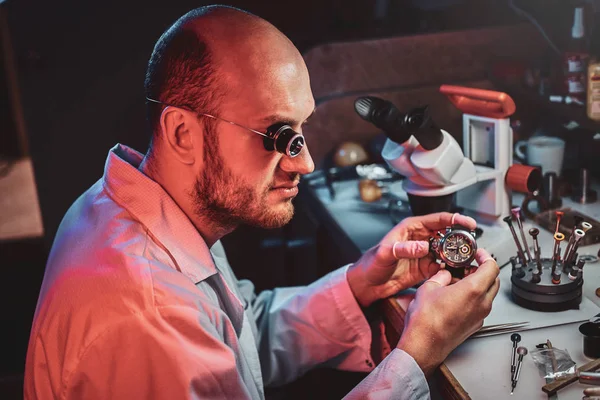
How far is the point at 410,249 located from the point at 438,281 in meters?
0.15

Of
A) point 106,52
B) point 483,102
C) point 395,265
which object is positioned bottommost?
point 395,265

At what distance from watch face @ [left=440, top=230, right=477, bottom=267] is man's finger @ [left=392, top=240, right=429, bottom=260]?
0.16 ft

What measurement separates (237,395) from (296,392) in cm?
139

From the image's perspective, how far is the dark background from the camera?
10.1ft

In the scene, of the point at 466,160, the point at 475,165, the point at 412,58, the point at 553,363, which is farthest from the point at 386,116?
the point at 412,58

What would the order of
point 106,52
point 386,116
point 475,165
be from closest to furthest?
point 386,116, point 475,165, point 106,52

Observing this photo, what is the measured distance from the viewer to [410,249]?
1701mm

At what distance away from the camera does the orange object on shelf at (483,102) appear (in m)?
2.07

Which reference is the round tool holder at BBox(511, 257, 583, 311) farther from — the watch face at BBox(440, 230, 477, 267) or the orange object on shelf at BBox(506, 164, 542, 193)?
the orange object on shelf at BBox(506, 164, 542, 193)

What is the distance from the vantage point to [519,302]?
1.71 metres

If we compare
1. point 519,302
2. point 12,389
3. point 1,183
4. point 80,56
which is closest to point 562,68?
point 519,302

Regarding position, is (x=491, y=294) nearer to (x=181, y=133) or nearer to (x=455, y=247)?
(x=455, y=247)

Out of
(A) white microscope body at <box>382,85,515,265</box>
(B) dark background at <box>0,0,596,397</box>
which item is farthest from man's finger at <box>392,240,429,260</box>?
(B) dark background at <box>0,0,596,397</box>

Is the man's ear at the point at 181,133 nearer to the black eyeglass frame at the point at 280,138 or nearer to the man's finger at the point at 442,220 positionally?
the black eyeglass frame at the point at 280,138
